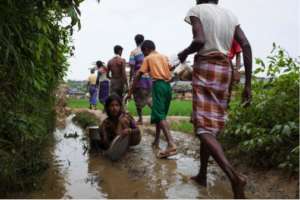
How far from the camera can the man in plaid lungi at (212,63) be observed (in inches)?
151

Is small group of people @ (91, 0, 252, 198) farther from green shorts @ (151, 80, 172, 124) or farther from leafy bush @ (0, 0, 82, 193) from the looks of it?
green shorts @ (151, 80, 172, 124)

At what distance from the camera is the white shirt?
3926 mm

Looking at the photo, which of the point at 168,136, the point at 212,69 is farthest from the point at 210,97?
the point at 168,136

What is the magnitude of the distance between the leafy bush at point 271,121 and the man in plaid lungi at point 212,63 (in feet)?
1.82

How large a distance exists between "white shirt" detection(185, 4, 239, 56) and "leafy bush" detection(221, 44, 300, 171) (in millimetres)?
895

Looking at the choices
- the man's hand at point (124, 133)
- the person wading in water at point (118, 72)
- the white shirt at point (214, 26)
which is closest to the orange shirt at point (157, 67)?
the man's hand at point (124, 133)

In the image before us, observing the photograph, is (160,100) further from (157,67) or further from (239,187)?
(239,187)

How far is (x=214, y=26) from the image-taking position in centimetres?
393

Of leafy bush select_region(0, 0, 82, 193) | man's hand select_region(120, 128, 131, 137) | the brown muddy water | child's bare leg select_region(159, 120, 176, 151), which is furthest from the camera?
child's bare leg select_region(159, 120, 176, 151)

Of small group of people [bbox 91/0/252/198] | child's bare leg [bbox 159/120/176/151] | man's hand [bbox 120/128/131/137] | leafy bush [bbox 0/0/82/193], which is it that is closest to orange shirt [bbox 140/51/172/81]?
child's bare leg [bbox 159/120/176/151]

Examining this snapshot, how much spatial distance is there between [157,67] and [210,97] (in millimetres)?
2090

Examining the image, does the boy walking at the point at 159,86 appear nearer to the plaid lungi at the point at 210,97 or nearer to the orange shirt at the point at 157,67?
the orange shirt at the point at 157,67

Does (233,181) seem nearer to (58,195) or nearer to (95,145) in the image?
(58,195)

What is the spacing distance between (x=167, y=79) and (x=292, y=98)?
190 cm
